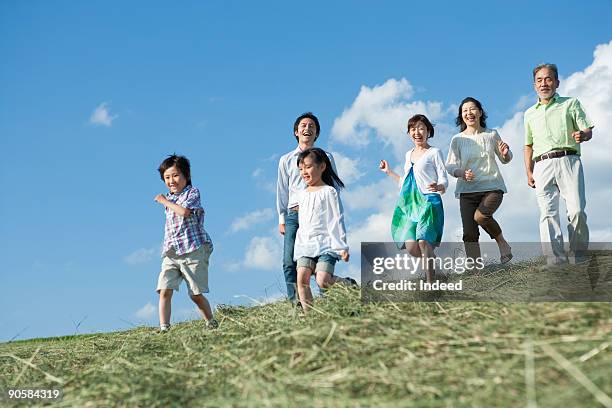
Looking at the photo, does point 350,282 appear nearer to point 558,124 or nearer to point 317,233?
point 317,233

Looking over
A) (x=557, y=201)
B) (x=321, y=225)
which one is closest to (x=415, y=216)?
(x=321, y=225)

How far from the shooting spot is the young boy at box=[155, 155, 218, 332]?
6.40m

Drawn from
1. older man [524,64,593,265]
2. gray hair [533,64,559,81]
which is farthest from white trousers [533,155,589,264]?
gray hair [533,64,559,81]

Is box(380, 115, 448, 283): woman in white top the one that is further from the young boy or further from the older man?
the young boy

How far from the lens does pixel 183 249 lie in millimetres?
6398

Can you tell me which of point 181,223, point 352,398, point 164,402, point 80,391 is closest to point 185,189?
point 181,223

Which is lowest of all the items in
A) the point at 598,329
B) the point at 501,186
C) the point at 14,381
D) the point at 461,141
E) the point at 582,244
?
the point at 14,381

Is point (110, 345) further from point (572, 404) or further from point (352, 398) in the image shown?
point (572, 404)

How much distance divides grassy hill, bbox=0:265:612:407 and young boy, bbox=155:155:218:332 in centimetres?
159

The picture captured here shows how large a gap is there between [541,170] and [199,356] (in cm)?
422

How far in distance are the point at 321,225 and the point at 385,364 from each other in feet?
7.00

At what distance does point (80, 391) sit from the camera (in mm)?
3904

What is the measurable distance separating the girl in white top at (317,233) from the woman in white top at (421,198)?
1.22m

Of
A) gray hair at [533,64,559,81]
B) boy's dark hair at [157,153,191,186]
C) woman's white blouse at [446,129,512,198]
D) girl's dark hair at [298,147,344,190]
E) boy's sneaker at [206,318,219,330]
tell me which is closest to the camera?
girl's dark hair at [298,147,344,190]
